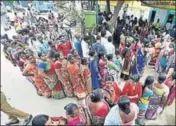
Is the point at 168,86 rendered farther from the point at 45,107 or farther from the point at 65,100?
the point at 45,107

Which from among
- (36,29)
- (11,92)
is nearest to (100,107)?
(11,92)

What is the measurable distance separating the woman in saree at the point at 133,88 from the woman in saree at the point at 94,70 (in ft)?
4.02

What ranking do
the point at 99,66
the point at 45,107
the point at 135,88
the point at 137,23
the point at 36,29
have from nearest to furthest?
the point at 135,88
the point at 99,66
the point at 45,107
the point at 36,29
the point at 137,23

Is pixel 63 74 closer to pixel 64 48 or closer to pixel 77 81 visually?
pixel 77 81

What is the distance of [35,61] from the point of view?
5.13 m

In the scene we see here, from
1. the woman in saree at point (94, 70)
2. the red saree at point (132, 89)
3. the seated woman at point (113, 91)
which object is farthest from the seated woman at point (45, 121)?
the woman in saree at point (94, 70)

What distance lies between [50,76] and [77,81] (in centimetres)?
69

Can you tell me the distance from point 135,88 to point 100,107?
872 mm

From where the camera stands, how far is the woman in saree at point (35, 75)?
5.12 metres

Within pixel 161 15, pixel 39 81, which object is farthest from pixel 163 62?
pixel 161 15

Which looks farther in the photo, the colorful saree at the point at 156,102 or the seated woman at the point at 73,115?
the colorful saree at the point at 156,102

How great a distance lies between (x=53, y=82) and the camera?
16.6ft

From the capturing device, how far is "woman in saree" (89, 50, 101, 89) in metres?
4.64

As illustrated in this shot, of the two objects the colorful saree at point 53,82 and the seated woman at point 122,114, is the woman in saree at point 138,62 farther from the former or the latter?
the seated woman at point 122,114
